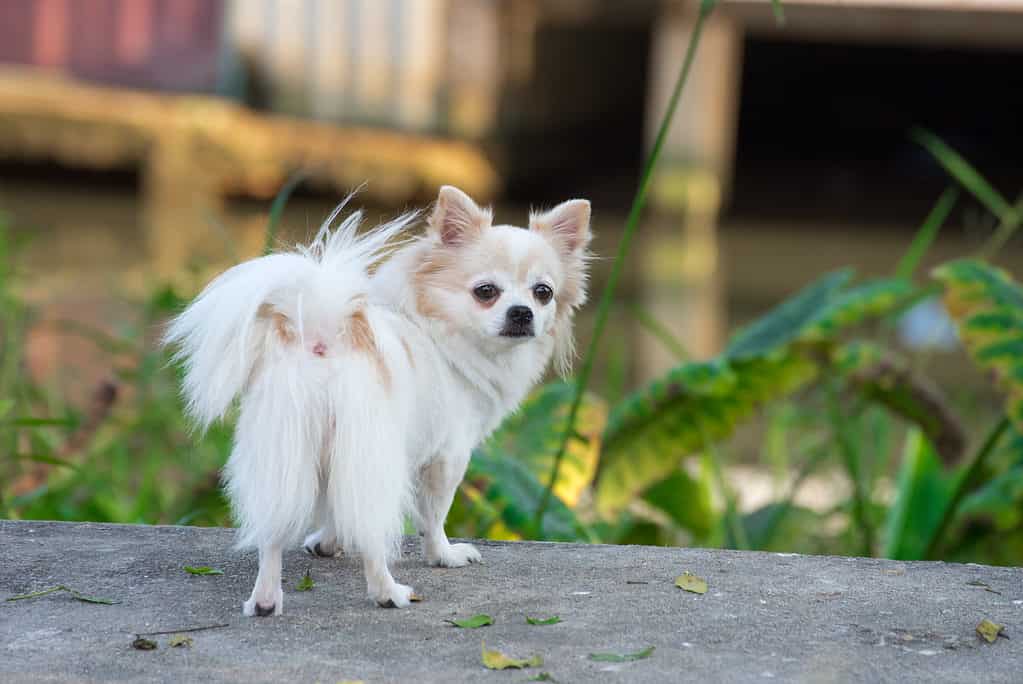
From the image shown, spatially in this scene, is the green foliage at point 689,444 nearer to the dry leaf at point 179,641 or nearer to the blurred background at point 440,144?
the dry leaf at point 179,641

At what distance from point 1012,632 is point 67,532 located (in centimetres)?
186

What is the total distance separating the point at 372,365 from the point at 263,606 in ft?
1.45

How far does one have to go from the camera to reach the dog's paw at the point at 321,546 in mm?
2777

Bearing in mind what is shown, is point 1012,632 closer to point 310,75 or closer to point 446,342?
point 446,342

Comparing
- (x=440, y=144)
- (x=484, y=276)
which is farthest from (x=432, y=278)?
(x=440, y=144)

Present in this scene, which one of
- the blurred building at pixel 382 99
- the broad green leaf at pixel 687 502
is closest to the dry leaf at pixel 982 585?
the broad green leaf at pixel 687 502

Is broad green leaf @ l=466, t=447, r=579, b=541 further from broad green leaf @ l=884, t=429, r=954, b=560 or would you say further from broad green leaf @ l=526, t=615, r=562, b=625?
broad green leaf @ l=884, t=429, r=954, b=560

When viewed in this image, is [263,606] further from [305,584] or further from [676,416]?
[676,416]

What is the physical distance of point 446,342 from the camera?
264 centimetres

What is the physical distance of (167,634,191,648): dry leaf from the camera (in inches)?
89.1

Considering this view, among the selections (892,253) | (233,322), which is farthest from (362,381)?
(892,253)

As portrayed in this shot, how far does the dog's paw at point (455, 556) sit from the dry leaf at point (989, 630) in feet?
3.08

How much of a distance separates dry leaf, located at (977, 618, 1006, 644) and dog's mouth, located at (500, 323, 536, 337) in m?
0.92

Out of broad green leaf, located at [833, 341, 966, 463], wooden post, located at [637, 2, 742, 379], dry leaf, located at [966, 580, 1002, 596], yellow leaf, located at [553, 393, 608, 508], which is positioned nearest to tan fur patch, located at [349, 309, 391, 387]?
dry leaf, located at [966, 580, 1002, 596]
